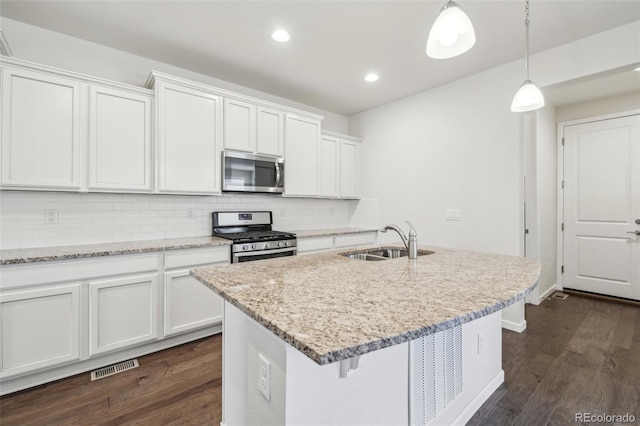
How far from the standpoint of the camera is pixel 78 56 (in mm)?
2520

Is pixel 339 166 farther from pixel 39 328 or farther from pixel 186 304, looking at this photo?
pixel 39 328

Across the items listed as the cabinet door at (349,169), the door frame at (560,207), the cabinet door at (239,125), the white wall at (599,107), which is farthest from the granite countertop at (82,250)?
the white wall at (599,107)

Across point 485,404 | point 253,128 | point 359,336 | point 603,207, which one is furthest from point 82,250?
point 603,207

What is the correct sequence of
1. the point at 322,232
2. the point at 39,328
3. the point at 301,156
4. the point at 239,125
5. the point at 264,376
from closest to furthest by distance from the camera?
the point at 264,376
the point at 39,328
the point at 239,125
the point at 301,156
the point at 322,232

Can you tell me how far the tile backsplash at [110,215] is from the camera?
2238mm

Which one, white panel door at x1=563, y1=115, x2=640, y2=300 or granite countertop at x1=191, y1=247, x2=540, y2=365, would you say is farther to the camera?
white panel door at x1=563, y1=115, x2=640, y2=300

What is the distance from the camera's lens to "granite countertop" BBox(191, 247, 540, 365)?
0.71 meters

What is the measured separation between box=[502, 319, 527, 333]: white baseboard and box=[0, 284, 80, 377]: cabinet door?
3.67m

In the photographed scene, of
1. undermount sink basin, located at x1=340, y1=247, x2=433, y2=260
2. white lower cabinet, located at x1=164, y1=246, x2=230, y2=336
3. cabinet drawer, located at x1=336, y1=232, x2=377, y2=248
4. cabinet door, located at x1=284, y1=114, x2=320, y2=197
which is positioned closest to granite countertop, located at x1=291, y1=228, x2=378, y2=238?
cabinet drawer, located at x1=336, y1=232, x2=377, y2=248

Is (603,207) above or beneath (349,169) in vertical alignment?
beneath

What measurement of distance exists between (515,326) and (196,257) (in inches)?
122

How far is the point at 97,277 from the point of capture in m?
2.12

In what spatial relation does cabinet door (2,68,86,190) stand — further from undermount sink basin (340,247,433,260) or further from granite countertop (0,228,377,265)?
undermount sink basin (340,247,433,260)

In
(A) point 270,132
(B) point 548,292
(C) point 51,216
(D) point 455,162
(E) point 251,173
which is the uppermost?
(A) point 270,132
